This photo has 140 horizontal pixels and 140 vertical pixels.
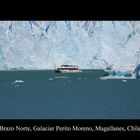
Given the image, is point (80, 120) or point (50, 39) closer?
point (80, 120)

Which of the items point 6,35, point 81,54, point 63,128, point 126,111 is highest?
point 81,54

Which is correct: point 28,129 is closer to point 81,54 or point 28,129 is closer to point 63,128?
point 63,128

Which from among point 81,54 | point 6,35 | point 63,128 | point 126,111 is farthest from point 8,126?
point 81,54

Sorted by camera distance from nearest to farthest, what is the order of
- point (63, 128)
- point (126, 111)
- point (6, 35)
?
point (63, 128) < point (6, 35) < point (126, 111)

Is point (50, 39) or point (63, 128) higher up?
point (50, 39)
